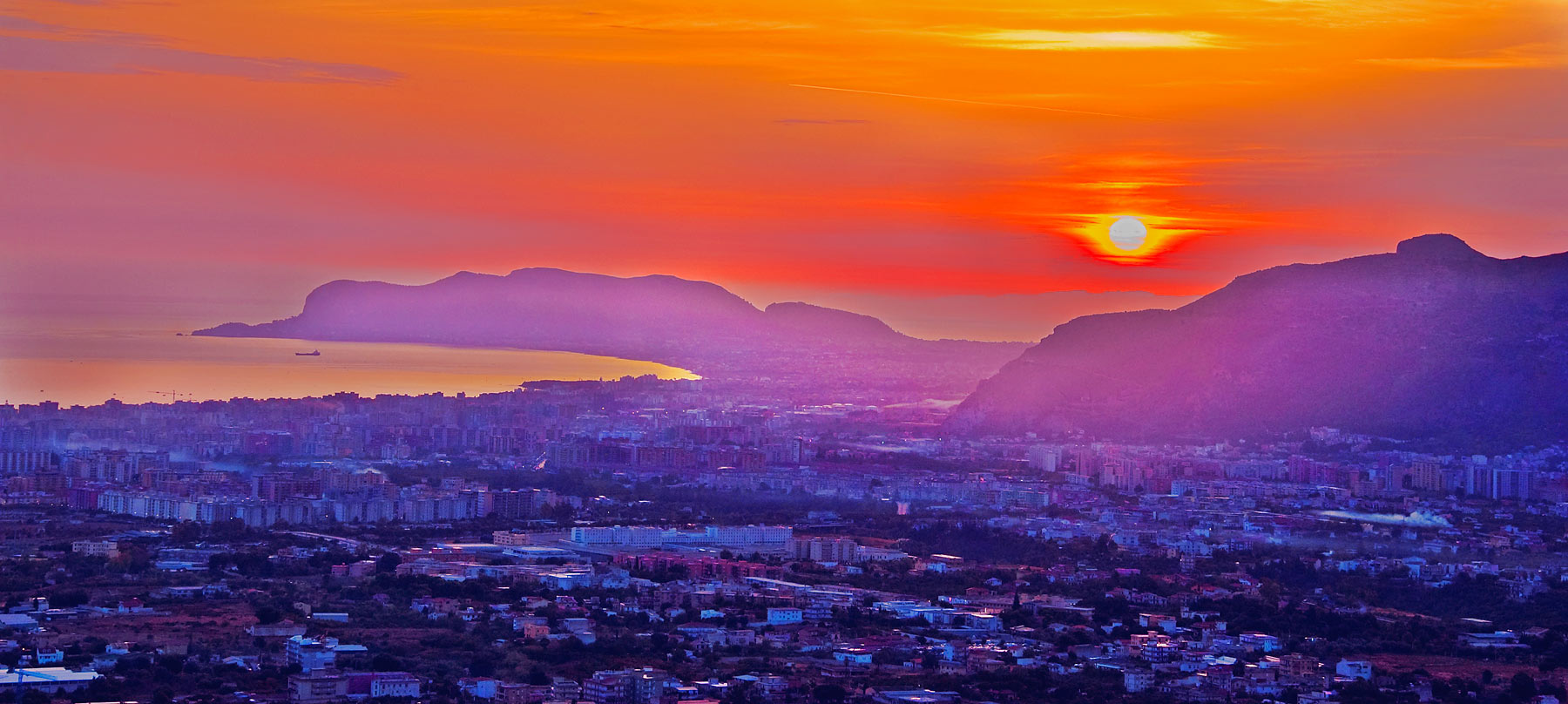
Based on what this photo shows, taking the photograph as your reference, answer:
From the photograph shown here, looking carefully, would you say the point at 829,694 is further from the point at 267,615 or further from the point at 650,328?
the point at 650,328

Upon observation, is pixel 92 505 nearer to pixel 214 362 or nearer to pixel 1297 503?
pixel 1297 503

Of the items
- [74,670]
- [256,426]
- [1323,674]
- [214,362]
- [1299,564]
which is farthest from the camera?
[214,362]

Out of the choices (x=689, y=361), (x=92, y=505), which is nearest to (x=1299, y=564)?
(x=92, y=505)

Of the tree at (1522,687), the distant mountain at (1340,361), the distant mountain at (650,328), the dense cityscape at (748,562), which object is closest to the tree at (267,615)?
the dense cityscape at (748,562)

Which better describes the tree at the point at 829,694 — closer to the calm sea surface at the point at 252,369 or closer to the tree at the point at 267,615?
the tree at the point at 267,615

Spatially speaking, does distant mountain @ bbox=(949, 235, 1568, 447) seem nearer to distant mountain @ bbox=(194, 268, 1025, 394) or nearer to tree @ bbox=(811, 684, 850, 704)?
distant mountain @ bbox=(194, 268, 1025, 394)

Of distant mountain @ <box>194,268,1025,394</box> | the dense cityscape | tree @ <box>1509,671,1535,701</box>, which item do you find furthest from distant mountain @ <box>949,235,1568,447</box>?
tree @ <box>1509,671,1535,701</box>

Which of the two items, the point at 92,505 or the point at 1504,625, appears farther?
the point at 92,505

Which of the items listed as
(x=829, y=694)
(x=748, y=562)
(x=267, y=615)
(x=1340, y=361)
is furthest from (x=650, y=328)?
(x=829, y=694)
